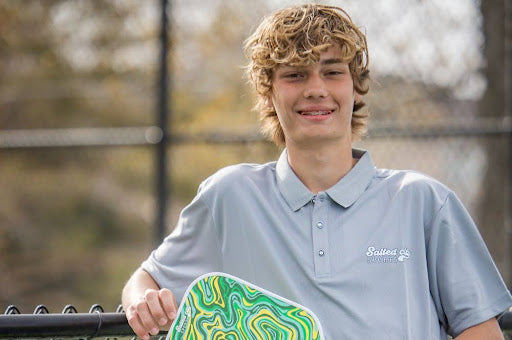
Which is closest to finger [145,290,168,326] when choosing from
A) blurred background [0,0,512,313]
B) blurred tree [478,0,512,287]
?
blurred background [0,0,512,313]

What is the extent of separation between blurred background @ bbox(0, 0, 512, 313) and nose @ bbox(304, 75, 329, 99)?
59 cm

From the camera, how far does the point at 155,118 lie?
5.60 m

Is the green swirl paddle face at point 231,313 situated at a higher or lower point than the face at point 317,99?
lower

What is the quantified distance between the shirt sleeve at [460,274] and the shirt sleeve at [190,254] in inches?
19.7

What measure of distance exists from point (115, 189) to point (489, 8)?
13.6 ft

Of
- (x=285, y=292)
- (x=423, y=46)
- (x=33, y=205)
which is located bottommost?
(x=33, y=205)

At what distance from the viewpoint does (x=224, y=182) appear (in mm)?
2027

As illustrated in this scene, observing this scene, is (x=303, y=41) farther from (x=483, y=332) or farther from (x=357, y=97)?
(x=483, y=332)

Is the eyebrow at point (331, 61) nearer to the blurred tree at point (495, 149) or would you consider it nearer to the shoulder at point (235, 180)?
the shoulder at point (235, 180)

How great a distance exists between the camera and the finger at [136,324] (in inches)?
71.9

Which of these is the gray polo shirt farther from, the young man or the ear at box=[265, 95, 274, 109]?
the ear at box=[265, 95, 274, 109]

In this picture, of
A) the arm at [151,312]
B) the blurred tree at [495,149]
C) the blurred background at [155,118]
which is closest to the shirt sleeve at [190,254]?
the arm at [151,312]

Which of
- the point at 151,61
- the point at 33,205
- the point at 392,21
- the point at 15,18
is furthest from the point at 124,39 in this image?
the point at 392,21

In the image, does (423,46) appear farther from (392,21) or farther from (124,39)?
(124,39)
